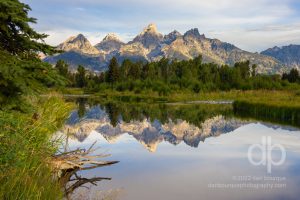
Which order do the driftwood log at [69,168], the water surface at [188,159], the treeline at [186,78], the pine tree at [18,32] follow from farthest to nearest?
the treeline at [186,78], the water surface at [188,159], the driftwood log at [69,168], the pine tree at [18,32]

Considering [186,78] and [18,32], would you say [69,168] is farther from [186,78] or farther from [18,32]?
[186,78]

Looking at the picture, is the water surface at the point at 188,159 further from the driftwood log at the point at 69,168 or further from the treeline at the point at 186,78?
the treeline at the point at 186,78

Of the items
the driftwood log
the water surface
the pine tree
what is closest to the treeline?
the water surface

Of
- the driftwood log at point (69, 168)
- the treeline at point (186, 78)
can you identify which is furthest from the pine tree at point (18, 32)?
the treeline at point (186, 78)

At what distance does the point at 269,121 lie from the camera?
39781 millimetres

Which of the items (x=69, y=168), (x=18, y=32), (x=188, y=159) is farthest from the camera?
(x=188, y=159)

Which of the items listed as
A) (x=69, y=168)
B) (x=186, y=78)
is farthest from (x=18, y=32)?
(x=186, y=78)

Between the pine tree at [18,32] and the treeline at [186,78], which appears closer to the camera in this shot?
the pine tree at [18,32]

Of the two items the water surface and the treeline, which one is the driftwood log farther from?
the treeline

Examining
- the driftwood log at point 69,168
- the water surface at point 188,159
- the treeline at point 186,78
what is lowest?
the water surface at point 188,159

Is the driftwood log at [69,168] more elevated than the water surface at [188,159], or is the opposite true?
the driftwood log at [69,168]

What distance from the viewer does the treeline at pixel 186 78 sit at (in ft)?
299

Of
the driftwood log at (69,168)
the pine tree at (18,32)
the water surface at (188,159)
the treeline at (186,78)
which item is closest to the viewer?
the pine tree at (18,32)

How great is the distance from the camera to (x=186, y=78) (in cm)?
9494
